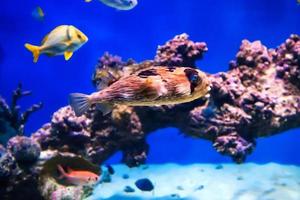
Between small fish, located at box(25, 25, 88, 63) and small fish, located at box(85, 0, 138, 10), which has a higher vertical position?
small fish, located at box(85, 0, 138, 10)

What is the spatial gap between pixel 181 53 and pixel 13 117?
13.4 ft

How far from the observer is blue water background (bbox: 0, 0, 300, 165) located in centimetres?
1394

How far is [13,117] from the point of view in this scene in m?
8.76

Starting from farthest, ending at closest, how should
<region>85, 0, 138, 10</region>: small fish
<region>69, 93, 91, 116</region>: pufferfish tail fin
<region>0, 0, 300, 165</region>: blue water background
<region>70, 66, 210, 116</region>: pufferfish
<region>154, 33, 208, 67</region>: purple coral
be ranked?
<region>0, 0, 300, 165</region>: blue water background, <region>154, 33, 208, 67</region>: purple coral, <region>85, 0, 138, 10</region>: small fish, <region>69, 93, 91, 116</region>: pufferfish tail fin, <region>70, 66, 210, 116</region>: pufferfish

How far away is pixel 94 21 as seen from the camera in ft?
47.0

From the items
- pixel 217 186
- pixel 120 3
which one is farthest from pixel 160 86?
pixel 217 186

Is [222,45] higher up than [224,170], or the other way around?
[222,45]

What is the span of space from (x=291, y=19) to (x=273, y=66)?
7438 mm

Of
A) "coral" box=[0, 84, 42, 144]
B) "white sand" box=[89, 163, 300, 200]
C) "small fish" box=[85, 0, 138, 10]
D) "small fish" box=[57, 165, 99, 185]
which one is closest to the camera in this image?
"small fish" box=[57, 165, 99, 185]

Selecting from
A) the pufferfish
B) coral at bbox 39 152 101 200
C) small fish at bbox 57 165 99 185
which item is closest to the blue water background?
coral at bbox 39 152 101 200

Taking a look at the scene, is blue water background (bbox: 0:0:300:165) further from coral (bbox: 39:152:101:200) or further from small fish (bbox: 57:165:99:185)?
small fish (bbox: 57:165:99:185)

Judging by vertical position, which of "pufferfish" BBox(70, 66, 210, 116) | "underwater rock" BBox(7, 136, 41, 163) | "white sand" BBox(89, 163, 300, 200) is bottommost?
"pufferfish" BBox(70, 66, 210, 116)

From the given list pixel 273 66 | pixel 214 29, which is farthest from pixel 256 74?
pixel 214 29

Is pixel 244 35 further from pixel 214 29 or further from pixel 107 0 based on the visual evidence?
pixel 107 0
